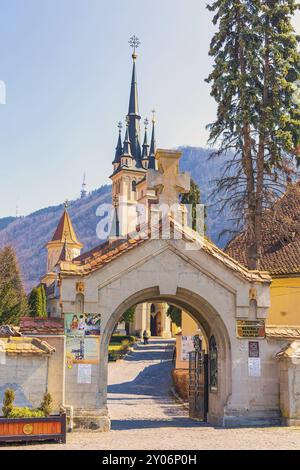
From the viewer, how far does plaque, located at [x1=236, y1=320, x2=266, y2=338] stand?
19.1 metres

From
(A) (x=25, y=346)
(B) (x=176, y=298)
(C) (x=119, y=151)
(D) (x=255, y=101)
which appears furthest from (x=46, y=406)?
(C) (x=119, y=151)

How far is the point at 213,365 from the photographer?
2034 cm

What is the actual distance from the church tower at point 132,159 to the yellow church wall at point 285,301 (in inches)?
2744

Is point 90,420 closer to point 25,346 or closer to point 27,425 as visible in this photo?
point 25,346

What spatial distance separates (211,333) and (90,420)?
17.7 ft

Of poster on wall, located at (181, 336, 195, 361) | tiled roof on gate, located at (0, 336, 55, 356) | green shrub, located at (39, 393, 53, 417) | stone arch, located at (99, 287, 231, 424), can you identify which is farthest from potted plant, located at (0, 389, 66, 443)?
poster on wall, located at (181, 336, 195, 361)

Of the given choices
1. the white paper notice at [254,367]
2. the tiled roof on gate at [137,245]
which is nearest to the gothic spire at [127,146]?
the tiled roof on gate at [137,245]

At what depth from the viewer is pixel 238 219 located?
26594 millimetres

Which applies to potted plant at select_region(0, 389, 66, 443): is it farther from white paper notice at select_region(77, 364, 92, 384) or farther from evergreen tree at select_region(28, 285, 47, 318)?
evergreen tree at select_region(28, 285, 47, 318)

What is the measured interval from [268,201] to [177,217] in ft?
27.4

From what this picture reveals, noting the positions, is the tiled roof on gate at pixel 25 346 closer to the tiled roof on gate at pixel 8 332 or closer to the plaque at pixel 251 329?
the tiled roof on gate at pixel 8 332

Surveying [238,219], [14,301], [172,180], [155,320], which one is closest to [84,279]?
[172,180]

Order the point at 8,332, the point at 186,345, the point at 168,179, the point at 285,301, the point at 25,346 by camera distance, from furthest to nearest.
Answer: the point at 186,345, the point at 285,301, the point at 168,179, the point at 8,332, the point at 25,346

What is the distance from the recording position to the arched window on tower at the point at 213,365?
2001 centimetres
